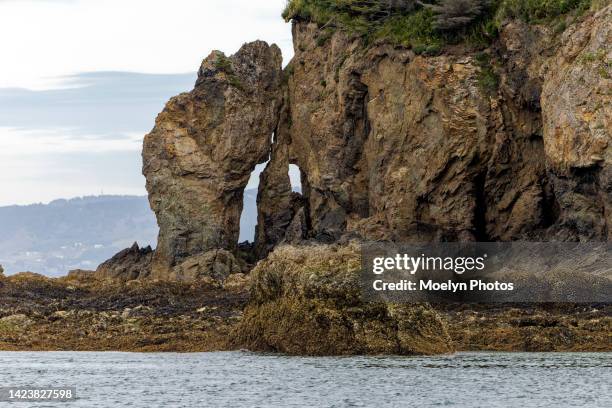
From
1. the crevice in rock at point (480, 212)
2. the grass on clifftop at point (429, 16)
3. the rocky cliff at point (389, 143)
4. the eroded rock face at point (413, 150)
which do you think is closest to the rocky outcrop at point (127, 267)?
the rocky cliff at point (389, 143)

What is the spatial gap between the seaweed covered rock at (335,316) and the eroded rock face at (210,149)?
38.4 metres

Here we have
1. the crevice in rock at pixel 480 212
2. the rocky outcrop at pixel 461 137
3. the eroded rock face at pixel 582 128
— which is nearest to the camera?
the eroded rock face at pixel 582 128

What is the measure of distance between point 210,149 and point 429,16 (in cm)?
1800

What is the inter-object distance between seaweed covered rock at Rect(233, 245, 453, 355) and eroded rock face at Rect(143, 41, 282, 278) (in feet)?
126

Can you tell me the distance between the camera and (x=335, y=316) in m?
50.6

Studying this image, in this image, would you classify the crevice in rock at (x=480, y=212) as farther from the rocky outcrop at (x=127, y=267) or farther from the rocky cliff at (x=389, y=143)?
the rocky outcrop at (x=127, y=267)

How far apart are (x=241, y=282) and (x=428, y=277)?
64.0 ft

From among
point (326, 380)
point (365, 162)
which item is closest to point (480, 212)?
point (365, 162)

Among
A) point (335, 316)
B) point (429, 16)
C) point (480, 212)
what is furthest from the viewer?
Result: point (429, 16)

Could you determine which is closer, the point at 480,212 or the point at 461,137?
the point at 461,137

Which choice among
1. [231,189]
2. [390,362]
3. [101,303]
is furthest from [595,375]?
[231,189]

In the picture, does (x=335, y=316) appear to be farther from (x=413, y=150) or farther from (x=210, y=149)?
(x=210, y=149)

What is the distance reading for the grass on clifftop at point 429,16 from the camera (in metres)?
75.2

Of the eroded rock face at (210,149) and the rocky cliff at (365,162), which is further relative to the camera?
the eroded rock face at (210,149)
